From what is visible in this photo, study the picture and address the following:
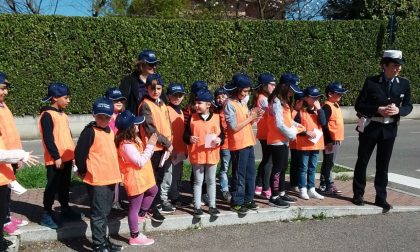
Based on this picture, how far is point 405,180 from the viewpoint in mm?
9148

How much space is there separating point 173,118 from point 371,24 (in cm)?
1615

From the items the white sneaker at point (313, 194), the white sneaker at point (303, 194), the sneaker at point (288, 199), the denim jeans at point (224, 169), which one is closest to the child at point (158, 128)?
the denim jeans at point (224, 169)

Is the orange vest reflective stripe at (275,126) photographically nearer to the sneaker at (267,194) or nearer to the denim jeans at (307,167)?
the denim jeans at (307,167)

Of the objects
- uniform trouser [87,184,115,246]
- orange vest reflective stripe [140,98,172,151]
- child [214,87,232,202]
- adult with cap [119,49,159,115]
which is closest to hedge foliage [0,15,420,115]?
child [214,87,232,202]

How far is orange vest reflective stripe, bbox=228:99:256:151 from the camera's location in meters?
6.20

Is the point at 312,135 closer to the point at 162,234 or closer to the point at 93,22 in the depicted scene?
the point at 162,234

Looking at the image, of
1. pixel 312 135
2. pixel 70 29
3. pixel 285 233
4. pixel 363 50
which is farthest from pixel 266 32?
pixel 285 233

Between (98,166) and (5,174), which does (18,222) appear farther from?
(98,166)

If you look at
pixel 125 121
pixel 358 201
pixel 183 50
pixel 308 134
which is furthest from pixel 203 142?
pixel 183 50

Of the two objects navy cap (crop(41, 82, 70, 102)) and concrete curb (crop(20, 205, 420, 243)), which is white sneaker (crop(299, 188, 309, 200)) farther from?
navy cap (crop(41, 82, 70, 102))

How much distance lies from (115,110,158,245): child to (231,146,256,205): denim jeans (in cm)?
119

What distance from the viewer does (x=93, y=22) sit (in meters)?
16.7

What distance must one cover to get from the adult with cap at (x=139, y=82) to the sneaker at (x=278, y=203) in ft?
7.12

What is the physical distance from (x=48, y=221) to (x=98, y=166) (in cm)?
106
